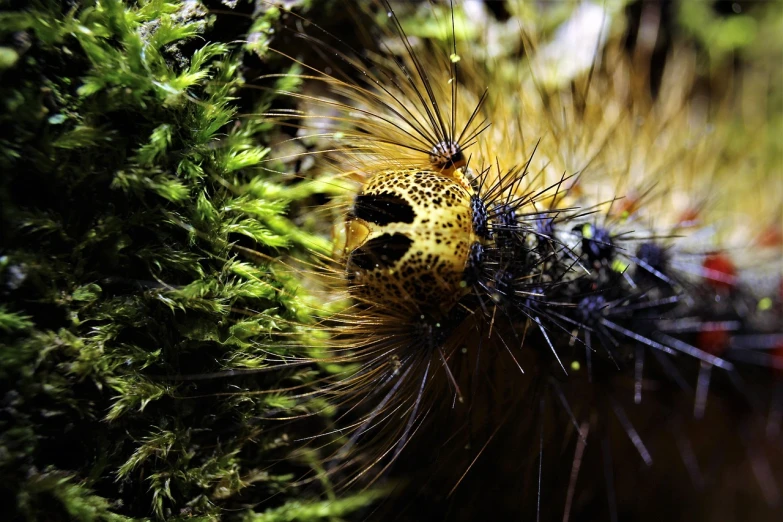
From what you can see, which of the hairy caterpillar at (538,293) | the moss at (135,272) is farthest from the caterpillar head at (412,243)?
the moss at (135,272)

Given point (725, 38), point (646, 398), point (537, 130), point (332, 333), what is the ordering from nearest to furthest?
point (332, 333), point (537, 130), point (646, 398), point (725, 38)

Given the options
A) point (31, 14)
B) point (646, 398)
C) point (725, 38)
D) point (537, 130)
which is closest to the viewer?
point (31, 14)

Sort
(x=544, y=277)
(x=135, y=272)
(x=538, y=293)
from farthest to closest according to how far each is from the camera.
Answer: (x=544, y=277), (x=538, y=293), (x=135, y=272)

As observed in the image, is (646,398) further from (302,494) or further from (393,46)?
(393,46)

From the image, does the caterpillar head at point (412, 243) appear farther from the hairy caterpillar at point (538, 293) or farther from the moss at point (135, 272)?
the moss at point (135, 272)

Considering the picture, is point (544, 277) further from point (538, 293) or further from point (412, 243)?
point (412, 243)

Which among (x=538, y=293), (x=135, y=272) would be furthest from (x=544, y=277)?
(x=135, y=272)

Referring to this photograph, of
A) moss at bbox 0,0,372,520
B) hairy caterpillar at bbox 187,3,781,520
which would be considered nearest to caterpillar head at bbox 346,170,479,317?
hairy caterpillar at bbox 187,3,781,520

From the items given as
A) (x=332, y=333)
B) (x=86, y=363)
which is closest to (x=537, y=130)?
(x=332, y=333)
